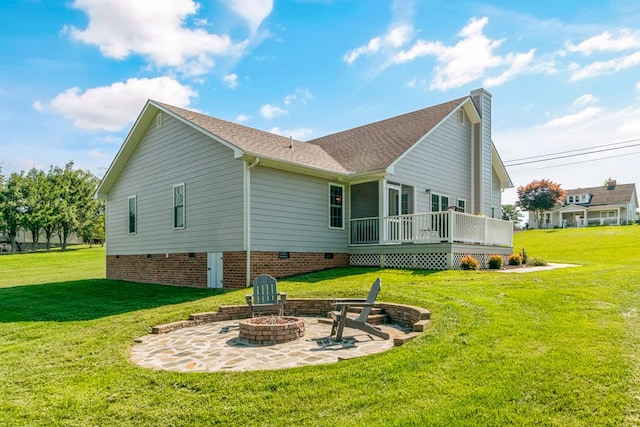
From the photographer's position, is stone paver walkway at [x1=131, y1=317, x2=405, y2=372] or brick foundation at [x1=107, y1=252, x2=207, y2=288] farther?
brick foundation at [x1=107, y1=252, x2=207, y2=288]

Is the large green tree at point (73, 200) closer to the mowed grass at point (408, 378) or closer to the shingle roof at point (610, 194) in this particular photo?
the mowed grass at point (408, 378)

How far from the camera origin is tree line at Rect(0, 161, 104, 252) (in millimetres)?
41438

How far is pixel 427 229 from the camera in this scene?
14664 millimetres

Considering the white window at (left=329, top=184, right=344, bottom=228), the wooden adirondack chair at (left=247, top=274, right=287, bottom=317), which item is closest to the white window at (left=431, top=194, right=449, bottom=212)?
the white window at (left=329, top=184, right=344, bottom=228)

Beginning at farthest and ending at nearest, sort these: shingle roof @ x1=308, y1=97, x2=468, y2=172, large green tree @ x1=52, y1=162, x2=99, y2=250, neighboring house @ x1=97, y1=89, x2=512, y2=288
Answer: large green tree @ x1=52, y1=162, x2=99, y2=250, shingle roof @ x1=308, y1=97, x2=468, y2=172, neighboring house @ x1=97, y1=89, x2=512, y2=288

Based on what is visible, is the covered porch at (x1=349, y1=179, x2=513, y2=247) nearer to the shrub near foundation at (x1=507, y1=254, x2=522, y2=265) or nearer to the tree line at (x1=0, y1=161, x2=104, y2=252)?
the shrub near foundation at (x1=507, y1=254, x2=522, y2=265)

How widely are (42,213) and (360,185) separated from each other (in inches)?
1475

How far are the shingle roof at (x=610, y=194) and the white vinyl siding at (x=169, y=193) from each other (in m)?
53.5

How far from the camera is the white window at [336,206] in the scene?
15.6 meters

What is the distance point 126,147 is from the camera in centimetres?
1761

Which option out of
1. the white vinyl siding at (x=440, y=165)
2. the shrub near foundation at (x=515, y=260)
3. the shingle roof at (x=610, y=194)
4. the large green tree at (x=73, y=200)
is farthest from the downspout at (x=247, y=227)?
the shingle roof at (x=610, y=194)

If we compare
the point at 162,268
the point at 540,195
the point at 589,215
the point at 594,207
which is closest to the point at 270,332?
the point at 162,268

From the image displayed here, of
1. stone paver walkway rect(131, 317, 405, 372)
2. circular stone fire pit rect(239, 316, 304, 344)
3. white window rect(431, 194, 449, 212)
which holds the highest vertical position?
white window rect(431, 194, 449, 212)

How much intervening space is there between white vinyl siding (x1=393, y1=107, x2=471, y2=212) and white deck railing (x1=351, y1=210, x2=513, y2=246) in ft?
5.56
